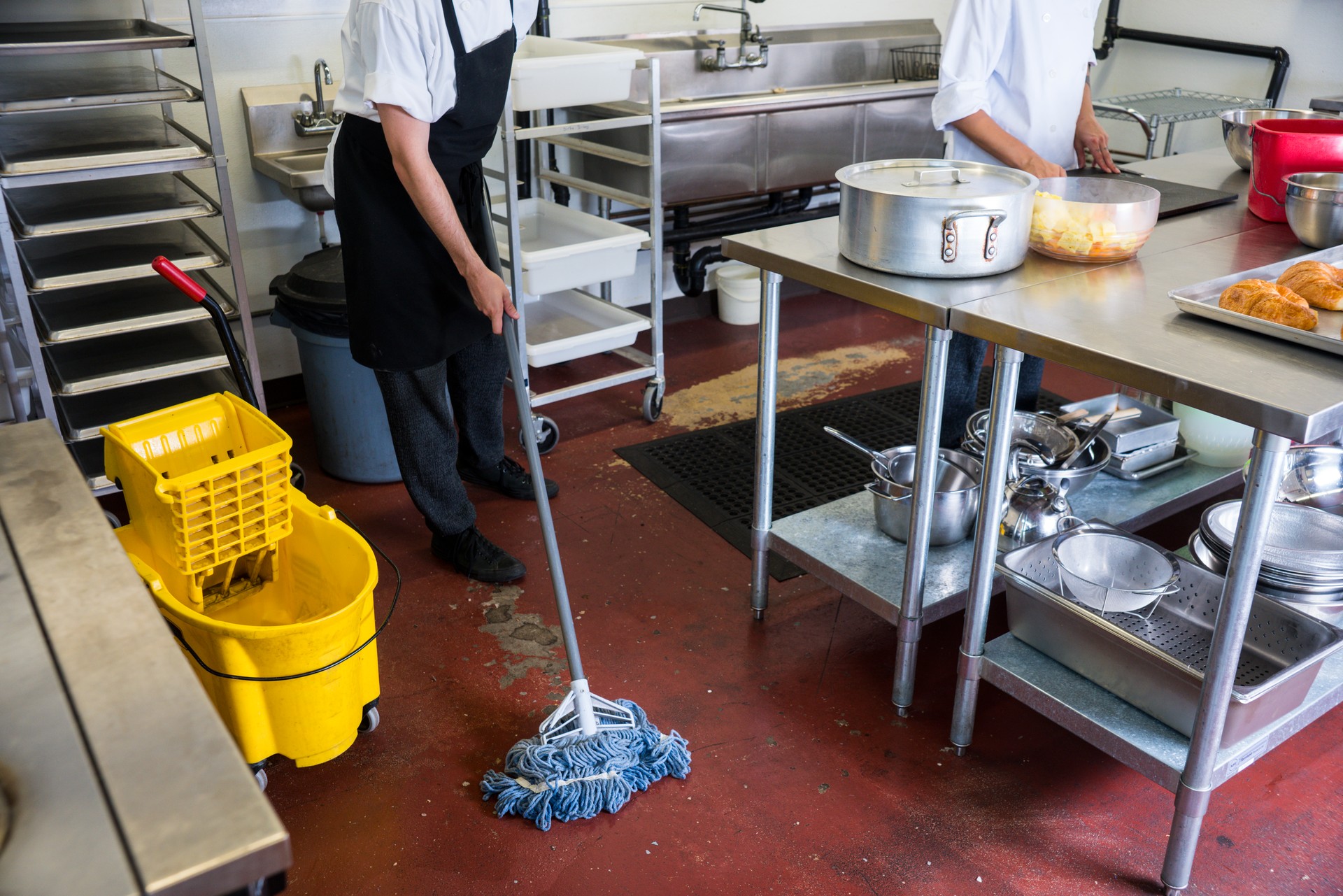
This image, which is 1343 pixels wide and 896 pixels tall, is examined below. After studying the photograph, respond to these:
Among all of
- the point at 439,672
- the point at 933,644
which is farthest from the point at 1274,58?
the point at 439,672

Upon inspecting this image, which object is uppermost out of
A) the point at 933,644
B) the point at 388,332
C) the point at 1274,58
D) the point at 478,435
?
the point at 1274,58

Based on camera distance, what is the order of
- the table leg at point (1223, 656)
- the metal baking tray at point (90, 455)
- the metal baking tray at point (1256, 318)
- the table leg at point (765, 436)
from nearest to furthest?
1. the table leg at point (1223, 656)
2. the metal baking tray at point (1256, 318)
3. the table leg at point (765, 436)
4. the metal baking tray at point (90, 455)

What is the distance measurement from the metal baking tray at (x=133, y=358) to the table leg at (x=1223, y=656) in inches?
100

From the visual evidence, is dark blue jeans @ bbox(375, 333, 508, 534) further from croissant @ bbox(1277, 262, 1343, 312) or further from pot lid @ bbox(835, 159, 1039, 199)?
croissant @ bbox(1277, 262, 1343, 312)

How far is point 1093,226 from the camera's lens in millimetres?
2047

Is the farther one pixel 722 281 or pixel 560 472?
pixel 722 281

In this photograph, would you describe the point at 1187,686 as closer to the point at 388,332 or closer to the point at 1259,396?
the point at 1259,396

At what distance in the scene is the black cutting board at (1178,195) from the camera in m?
2.49

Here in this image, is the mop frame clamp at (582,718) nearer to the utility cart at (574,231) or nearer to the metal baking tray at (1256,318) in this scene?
the utility cart at (574,231)

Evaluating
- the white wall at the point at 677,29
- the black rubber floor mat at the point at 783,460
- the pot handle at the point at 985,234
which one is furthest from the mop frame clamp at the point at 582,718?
the white wall at the point at 677,29

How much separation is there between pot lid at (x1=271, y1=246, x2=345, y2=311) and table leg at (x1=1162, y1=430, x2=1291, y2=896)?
2.23 m

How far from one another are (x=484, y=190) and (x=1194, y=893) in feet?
6.89

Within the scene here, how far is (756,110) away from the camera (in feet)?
12.7

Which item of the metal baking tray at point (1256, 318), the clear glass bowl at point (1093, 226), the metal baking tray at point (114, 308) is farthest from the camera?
the metal baking tray at point (114, 308)
